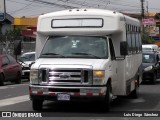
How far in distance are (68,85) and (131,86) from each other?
418 cm

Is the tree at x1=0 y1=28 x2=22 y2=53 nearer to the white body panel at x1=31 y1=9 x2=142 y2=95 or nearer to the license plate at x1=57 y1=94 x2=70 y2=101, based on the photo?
the white body panel at x1=31 y1=9 x2=142 y2=95

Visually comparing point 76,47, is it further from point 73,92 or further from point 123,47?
point 73,92

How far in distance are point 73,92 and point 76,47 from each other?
4.99ft

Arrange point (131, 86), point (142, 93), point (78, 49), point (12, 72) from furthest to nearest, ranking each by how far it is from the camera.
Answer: point (12, 72), point (142, 93), point (131, 86), point (78, 49)

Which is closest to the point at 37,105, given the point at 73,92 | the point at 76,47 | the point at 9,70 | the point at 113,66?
the point at 73,92

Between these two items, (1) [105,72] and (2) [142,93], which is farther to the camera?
(2) [142,93]

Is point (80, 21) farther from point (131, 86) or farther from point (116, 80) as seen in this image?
point (131, 86)

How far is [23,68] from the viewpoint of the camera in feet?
93.9

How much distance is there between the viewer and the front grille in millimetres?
11609

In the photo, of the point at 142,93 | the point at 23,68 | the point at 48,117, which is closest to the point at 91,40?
the point at 48,117

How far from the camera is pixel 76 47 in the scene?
12.6 meters

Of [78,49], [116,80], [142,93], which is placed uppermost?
[78,49]

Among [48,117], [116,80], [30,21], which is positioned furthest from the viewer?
[30,21]

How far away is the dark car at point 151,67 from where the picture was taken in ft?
78.6
